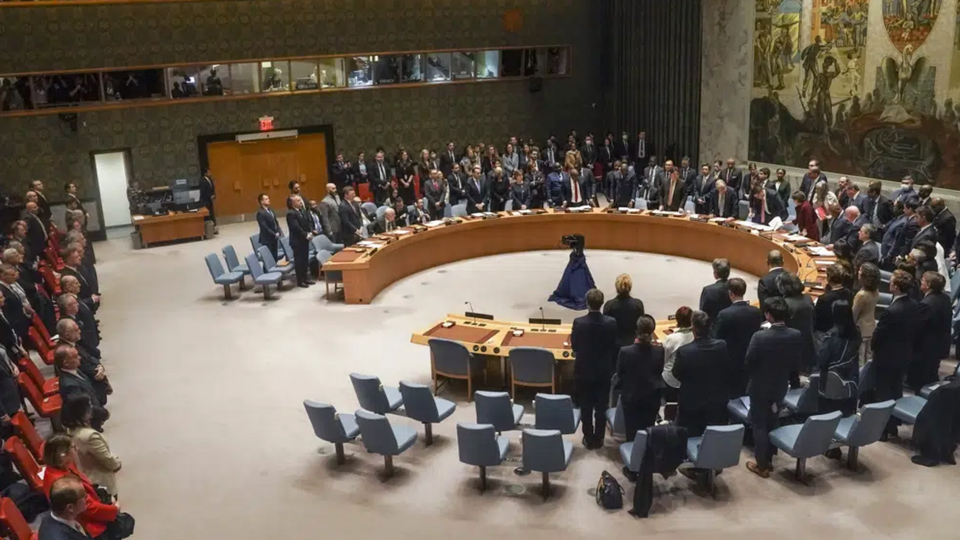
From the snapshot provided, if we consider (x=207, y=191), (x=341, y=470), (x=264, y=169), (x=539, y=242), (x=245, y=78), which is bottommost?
(x=341, y=470)

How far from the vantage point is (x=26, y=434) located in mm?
6793

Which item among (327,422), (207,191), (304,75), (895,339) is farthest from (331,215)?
(895,339)

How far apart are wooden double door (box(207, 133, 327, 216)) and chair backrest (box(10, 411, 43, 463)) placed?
13.1m

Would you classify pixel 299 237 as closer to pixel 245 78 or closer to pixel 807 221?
pixel 245 78

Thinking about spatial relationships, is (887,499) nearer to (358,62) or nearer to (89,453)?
(89,453)

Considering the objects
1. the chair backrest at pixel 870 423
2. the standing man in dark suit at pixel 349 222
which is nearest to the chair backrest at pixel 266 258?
the standing man in dark suit at pixel 349 222

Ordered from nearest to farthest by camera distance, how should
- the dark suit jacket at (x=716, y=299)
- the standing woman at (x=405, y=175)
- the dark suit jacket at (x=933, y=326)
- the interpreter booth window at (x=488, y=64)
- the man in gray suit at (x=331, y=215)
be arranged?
the dark suit jacket at (x=933, y=326)
the dark suit jacket at (x=716, y=299)
the man in gray suit at (x=331, y=215)
the standing woman at (x=405, y=175)
the interpreter booth window at (x=488, y=64)

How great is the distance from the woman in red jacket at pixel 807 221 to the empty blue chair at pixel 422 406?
7.93 metres

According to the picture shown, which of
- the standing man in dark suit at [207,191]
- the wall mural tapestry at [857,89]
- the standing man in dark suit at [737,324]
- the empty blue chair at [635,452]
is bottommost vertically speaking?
the empty blue chair at [635,452]

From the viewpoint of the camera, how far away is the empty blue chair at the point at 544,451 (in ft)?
21.6

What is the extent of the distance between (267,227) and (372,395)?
21.4ft

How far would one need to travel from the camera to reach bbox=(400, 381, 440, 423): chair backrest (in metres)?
7.63

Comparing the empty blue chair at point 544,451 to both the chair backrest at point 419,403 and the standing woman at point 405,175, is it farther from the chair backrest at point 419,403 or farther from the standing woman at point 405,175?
the standing woman at point 405,175

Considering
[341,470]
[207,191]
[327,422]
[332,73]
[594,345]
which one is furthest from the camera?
[332,73]
